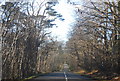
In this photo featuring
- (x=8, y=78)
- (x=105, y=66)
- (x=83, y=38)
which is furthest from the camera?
(x=83, y=38)

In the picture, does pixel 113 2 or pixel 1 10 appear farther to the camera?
pixel 1 10

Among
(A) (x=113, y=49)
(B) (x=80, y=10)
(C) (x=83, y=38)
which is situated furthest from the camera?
(C) (x=83, y=38)

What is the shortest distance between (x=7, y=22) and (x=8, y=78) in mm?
5398

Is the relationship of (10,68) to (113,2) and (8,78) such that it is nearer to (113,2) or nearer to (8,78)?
(8,78)

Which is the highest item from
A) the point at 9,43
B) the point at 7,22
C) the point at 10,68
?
the point at 7,22

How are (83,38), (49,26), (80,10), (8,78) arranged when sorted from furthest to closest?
(49,26) → (83,38) → (8,78) → (80,10)

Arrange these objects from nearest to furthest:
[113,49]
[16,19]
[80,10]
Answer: [80,10] → [16,19] → [113,49]

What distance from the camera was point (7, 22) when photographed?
20156mm

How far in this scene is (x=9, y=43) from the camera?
23.8 meters

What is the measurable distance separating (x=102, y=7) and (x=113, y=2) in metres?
2.29

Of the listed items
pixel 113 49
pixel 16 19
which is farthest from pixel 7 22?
pixel 113 49

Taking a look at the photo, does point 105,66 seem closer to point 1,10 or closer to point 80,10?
point 80,10

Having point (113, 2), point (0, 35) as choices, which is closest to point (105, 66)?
point (113, 2)

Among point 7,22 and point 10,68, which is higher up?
point 7,22
